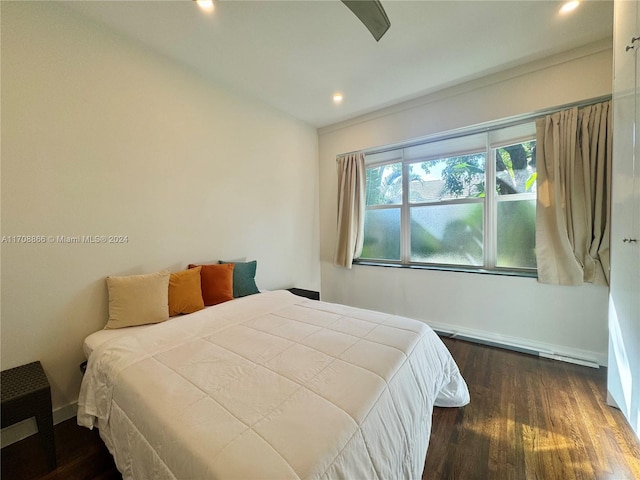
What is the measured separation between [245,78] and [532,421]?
363cm

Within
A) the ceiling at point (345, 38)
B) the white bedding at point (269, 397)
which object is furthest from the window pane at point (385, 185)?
the white bedding at point (269, 397)

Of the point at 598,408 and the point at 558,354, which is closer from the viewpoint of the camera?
the point at 598,408

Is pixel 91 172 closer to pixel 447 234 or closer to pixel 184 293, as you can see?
pixel 184 293

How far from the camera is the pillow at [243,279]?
2.43 metres

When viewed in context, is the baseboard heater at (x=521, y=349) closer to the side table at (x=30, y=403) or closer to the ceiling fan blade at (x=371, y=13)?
the ceiling fan blade at (x=371, y=13)

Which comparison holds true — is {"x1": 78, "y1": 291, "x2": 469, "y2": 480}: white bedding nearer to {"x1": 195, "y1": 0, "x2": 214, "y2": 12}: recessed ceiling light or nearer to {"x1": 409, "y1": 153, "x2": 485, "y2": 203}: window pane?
{"x1": 409, "y1": 153, "x2": 485, "y2": 203}: window pane

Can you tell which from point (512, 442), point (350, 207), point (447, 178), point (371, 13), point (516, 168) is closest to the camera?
point (371, 13)

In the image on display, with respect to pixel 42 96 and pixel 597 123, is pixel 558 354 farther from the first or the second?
pixel 42 96

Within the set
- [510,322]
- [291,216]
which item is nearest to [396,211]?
[291,216]

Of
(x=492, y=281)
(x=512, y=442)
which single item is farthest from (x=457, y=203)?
(x=512, y=442)

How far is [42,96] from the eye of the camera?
5.13 ft

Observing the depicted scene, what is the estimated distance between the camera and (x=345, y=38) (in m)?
1.95

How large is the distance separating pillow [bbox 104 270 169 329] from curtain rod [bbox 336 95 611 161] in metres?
2.91

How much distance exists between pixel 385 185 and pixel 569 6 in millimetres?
2129
